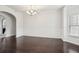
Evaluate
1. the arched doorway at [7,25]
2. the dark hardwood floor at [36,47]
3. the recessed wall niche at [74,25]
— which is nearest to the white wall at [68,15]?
the recessed wall niche at [74,25]

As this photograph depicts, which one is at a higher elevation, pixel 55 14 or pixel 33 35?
pixel 55 14

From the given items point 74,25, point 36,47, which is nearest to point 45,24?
point 74,25

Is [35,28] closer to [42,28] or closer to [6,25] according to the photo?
[42,28]

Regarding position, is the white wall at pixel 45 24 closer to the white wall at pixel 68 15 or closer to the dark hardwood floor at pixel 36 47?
the white wall at pixel 68 15

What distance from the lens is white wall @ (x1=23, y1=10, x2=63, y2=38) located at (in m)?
8.12

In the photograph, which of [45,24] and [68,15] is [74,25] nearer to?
[68,15]

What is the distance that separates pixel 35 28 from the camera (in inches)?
367

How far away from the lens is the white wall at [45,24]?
812 cm

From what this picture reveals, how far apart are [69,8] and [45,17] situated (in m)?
2.89

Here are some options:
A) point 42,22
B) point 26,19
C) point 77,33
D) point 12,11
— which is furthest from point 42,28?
point 77,33

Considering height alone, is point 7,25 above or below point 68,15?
below

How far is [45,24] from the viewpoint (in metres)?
8.70

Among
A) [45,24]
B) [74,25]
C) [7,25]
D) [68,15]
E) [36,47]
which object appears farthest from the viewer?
[7,25]
